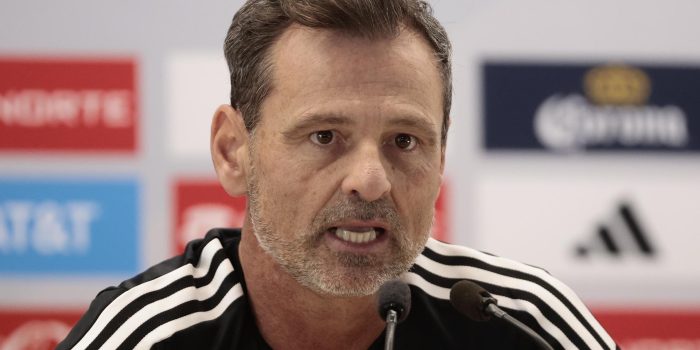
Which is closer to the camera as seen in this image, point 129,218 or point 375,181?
point 375,181

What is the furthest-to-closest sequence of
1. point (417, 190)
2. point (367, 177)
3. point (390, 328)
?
point (417, 190), point (367, 177), point (390, 328)

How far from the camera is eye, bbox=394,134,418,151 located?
60.7 inches

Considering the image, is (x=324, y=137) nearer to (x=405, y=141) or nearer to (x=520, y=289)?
(x=405, y=141)

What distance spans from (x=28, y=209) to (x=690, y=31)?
2.40 meters

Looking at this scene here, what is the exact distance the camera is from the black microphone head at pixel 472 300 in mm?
1426

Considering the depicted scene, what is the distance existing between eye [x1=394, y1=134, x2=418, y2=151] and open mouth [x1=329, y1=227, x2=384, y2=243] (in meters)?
0.14

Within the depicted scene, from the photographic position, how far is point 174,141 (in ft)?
10.5

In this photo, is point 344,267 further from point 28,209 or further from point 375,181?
point 28,209

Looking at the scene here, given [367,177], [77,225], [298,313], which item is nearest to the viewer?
[367,177]

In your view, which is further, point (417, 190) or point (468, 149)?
point (468, 149)

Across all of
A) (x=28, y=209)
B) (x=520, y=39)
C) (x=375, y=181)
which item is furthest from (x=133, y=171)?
(x=375, y=181)

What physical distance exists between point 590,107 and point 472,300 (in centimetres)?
213

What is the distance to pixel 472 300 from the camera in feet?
4.69

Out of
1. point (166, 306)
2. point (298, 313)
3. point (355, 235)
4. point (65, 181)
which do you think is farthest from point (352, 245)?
point (65, 181)
